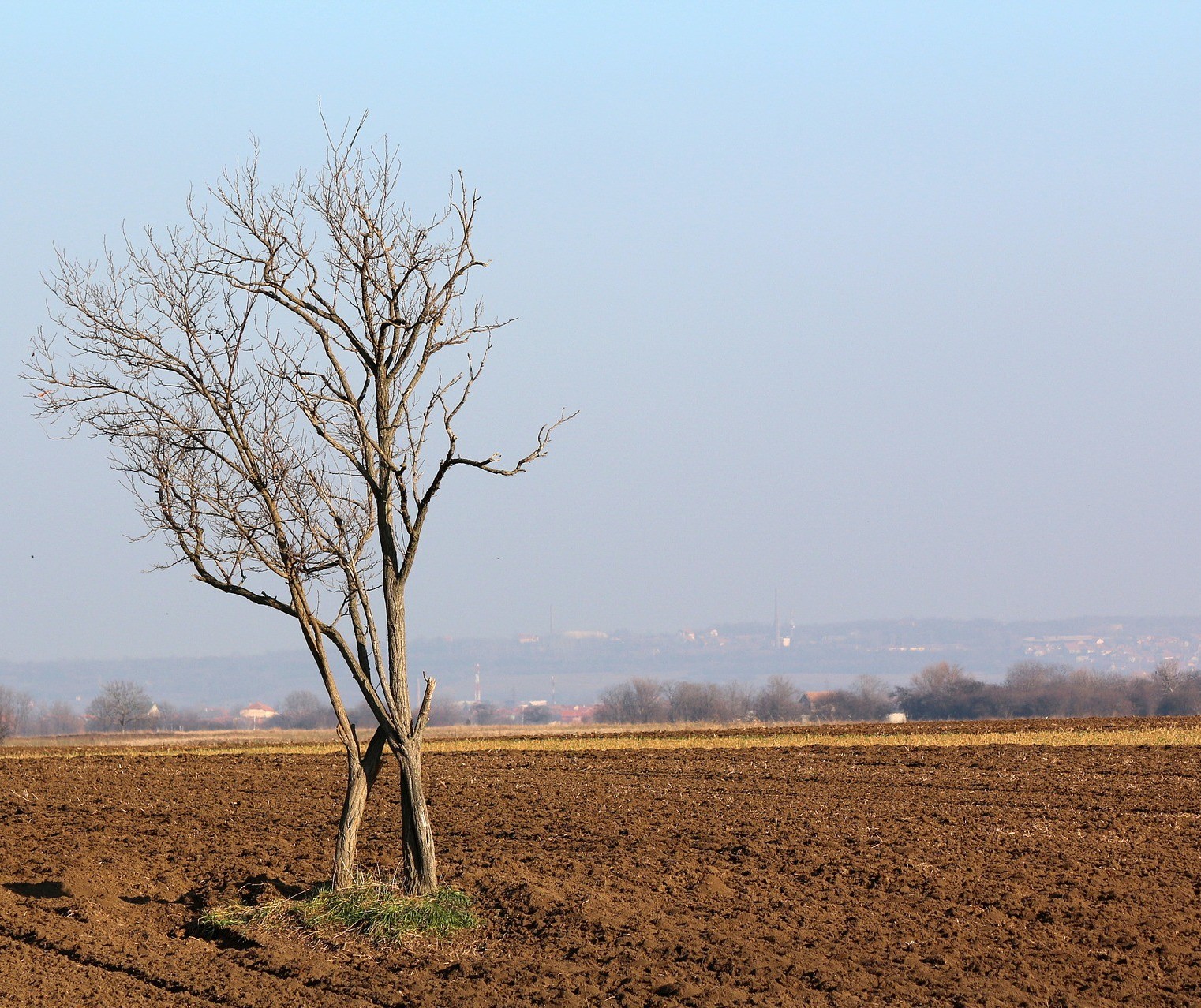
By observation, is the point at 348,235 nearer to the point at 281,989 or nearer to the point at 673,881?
the point at 281,989

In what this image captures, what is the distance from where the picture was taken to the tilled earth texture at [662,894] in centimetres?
939

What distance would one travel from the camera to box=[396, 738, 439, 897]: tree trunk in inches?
419

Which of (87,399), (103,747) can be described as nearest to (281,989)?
(87,399)

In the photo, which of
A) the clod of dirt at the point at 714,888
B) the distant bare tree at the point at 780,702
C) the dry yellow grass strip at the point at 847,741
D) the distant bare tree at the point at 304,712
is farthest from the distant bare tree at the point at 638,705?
the clod of dirt at the point at 714,888

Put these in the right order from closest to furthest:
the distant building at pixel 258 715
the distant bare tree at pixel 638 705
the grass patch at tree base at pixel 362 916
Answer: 1. the grass patch at tree base at pixel 362 916
2. the distant bare tree at pixel 638 705
3. the distant building at pixel 258 715

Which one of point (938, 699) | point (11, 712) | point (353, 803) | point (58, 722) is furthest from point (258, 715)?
point (353, 803)

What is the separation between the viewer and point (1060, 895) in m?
12.0

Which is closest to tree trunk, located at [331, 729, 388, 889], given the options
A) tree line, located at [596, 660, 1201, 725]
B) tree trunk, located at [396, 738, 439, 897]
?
tree trunk, located at [396, 738, 439, 897]

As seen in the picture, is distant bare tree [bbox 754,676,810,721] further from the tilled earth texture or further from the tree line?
the tilled earth texture

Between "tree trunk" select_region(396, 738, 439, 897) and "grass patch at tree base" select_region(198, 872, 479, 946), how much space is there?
0.42ft

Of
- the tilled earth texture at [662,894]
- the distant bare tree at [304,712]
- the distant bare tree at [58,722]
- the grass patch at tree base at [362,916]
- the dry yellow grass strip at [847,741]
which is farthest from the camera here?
the distant bare tree at [304,712]

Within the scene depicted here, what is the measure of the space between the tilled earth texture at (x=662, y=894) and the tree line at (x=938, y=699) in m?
67.2

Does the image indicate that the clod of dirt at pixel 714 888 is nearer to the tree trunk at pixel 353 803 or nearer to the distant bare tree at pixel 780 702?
the tree trunk at pixel 353 803

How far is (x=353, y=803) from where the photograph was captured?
10.9 meters
